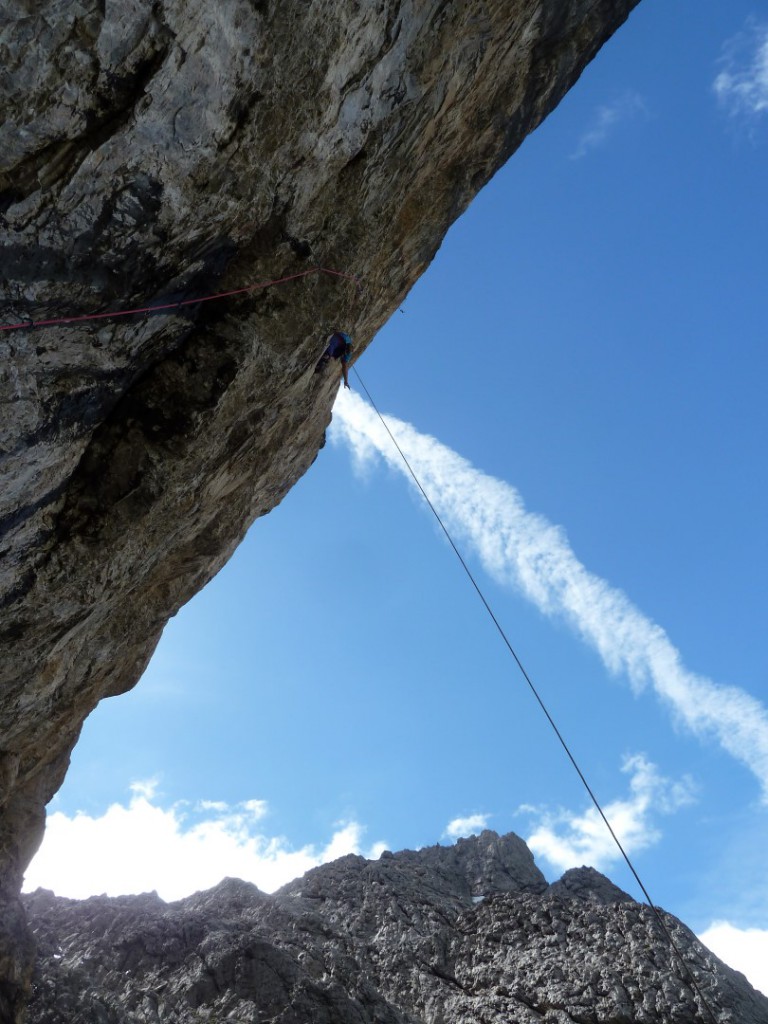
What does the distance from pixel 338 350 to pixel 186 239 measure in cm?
318

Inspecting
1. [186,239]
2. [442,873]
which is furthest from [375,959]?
[186,239]

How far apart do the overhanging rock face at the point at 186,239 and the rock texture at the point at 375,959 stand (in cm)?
597

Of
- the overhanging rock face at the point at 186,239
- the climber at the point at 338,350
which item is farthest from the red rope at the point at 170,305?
the climber at the point at 338,350

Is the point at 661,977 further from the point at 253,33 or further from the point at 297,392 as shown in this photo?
the point at 253,33

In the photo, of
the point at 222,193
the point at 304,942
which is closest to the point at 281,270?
the point at 222,193

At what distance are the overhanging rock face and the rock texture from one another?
5975 millimetres

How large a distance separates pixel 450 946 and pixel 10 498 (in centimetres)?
2159

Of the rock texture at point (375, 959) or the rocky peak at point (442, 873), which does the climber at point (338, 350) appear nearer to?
the rock texture at point (375, 959)

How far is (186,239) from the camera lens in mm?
6934

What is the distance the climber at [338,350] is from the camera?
9.62 metres

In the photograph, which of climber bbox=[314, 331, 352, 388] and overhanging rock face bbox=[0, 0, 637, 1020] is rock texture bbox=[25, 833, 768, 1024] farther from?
climber bbox=[314, 331, 352, 388]

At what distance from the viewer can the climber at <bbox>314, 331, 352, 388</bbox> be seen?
9625mm

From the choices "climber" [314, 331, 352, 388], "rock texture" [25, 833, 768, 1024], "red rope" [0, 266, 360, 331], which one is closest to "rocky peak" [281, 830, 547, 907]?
"rock texture" [25, 833, 768, 1024]

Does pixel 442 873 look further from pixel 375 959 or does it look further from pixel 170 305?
pixel 170 305
